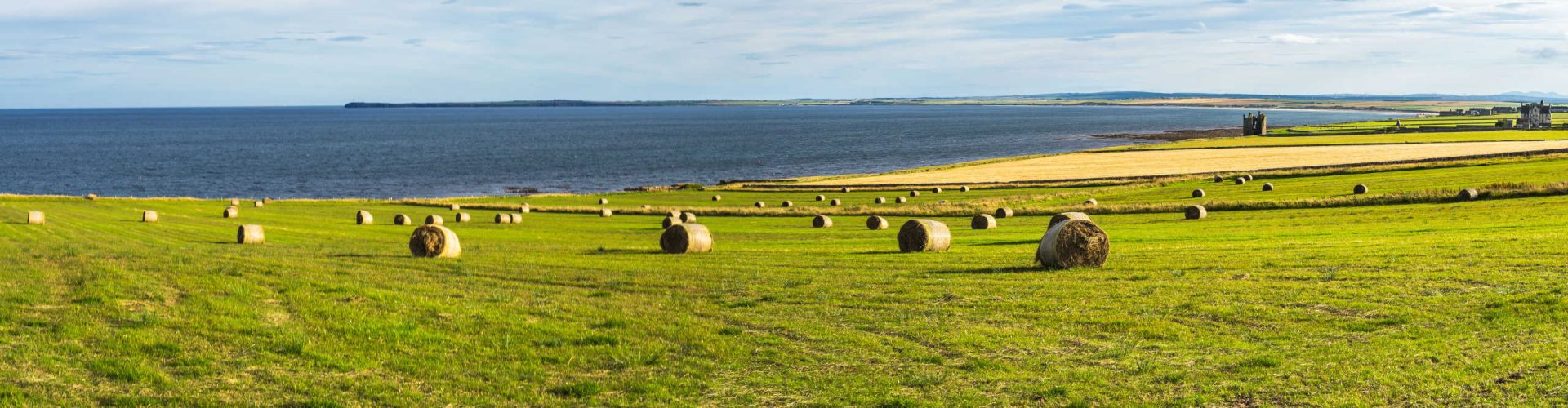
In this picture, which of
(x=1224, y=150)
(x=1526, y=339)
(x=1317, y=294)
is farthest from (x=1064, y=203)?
(x=1224, y=150)

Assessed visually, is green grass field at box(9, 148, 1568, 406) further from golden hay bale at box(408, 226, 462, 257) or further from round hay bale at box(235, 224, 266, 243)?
round hay bale at box(235, 224, 266, 243)

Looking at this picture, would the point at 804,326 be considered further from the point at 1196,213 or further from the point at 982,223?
the point at 1196,213

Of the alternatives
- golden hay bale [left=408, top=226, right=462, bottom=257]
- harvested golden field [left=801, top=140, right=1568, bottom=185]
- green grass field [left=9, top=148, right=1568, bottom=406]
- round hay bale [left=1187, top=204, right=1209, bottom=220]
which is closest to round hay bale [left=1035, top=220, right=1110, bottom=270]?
green grass field [left=9, top=148, right=1568, bottom=406]

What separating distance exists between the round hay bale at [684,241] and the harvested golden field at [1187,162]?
5441cm

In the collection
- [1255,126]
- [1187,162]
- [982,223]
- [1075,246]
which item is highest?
[1255,126]

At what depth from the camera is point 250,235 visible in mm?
36906

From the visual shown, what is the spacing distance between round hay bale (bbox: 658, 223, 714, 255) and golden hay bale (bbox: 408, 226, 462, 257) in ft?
19.4

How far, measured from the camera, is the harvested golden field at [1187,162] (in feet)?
290

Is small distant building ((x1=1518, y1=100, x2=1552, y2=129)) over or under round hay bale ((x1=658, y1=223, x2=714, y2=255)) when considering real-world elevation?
over

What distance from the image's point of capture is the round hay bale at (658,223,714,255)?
→ 3178 centimetres

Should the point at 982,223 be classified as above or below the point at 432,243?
below

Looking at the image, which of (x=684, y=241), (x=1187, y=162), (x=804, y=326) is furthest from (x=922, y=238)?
(x=1187, y=162)

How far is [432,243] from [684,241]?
6.88 meters

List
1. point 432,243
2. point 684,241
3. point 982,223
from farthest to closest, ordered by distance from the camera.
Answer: point 982,223
point 684,241
point 432,243
